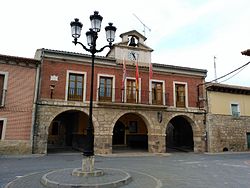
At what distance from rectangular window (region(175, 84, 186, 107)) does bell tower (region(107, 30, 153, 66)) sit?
117 inches

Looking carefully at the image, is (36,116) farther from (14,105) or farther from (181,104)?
(181,104)

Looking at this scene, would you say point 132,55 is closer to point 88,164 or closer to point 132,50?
point 132,50

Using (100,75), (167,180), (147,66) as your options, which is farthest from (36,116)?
(167,180)

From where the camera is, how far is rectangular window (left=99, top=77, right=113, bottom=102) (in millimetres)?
14820

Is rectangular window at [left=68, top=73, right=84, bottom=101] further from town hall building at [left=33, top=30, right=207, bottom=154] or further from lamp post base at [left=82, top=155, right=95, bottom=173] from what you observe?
lamp post base at [left=82, top=155, right=95, bottom=173]

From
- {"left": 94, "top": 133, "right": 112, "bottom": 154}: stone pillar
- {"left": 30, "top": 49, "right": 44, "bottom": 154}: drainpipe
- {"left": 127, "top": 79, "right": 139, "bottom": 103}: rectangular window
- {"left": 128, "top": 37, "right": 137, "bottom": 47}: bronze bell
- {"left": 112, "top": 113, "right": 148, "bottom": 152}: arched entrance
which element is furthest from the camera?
{"left": 112, "top": 113, "right": 148, "bottom": 152}: arched entrance

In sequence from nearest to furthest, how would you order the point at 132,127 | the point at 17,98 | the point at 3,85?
the point at 3,85 < the point at 17,98 < the point at 132,127

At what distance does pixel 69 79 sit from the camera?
47.0 feet

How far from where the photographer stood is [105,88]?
14992 millimetres

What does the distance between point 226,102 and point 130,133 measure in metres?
8.07

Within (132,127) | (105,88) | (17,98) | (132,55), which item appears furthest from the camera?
(132,127)

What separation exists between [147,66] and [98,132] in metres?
5.72

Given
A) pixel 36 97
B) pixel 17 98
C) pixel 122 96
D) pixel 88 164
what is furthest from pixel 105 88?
pixel 88 164

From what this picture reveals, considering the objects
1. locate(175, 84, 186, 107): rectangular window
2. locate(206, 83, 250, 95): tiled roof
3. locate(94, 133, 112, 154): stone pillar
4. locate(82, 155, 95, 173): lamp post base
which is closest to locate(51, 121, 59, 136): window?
locate(94, 133, 112, 154): stone pillar
